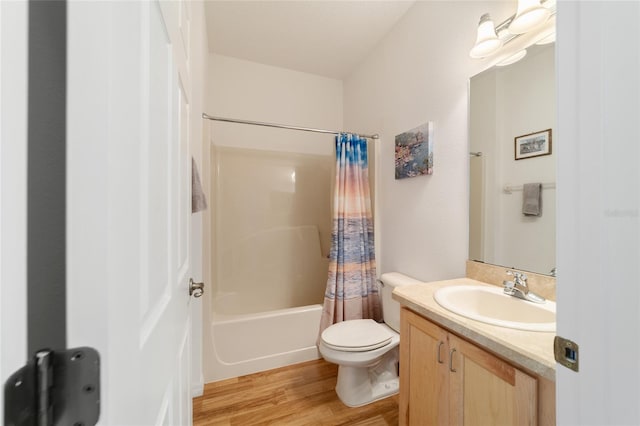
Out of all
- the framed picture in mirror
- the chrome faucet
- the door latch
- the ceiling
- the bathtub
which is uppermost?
the ceiling

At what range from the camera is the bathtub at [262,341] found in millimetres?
1755

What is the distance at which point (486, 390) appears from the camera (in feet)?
2.64

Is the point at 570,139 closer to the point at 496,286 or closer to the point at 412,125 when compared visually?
the point at 496,286

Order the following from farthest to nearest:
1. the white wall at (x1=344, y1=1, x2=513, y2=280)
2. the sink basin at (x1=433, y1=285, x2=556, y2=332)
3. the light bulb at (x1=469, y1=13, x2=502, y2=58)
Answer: the white wall at (x1=344, y1=1, x2=513, y2=280) → the light bulb at (x1=469, y1=13, x2=502, y2=58) → the sink basin at (x1=433, y1=285, x2=556, y2=332)

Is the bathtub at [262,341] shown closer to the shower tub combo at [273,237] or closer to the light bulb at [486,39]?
the shower tub combo at [273,237]

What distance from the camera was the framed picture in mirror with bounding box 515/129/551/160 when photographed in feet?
3.50

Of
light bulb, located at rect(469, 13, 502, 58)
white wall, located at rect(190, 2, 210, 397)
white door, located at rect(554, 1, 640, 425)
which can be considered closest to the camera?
white door, located at rect(554, 1, 640, 425)

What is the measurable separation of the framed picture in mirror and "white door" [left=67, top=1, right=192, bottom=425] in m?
1.40

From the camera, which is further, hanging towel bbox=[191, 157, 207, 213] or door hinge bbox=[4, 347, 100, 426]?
hanging towel bbox=[191, 157, 207, 213]

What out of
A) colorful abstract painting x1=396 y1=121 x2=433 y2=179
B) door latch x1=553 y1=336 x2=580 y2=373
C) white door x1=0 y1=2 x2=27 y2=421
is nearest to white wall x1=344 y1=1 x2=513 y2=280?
colorful abstract painting x1=396 y1=121 x2=433 y2=179

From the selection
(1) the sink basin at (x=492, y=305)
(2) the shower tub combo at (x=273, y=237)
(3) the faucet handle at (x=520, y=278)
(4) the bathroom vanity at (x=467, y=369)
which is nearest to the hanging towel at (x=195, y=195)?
(4) the bathroom vanity at (x=467, y=369)

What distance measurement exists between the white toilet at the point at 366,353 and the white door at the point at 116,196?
1142 millimetres

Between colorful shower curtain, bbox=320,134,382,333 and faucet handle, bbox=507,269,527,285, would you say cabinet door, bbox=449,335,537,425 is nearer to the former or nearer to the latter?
faucet handle, bbox=507,269,527,285

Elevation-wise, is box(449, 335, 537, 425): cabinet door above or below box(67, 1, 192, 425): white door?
below
